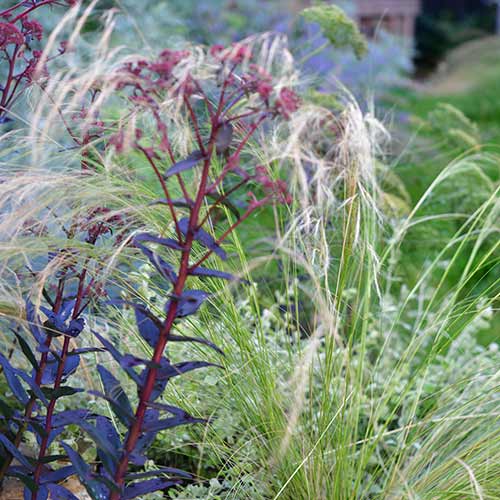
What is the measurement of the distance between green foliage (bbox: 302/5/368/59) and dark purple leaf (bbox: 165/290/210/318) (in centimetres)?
189

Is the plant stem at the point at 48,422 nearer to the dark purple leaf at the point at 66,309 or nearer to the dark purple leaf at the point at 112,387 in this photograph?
the dark purple leaf at the point at 66,309

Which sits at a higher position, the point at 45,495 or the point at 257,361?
the point at 257,361

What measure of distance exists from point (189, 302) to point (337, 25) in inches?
78.7

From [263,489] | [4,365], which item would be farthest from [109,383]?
[263,489]

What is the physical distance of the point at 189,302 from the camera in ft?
4.37

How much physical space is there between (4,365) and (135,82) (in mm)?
595

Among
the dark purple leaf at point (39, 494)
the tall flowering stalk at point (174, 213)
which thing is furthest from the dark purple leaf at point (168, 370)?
the dark purple leaf at point (39, 494)

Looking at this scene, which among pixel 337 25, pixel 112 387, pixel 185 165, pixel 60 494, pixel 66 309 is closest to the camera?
pixel 185 165

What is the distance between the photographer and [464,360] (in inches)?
105

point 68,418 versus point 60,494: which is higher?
point 68,418

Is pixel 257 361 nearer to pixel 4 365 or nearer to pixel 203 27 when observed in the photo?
pixel 4 365

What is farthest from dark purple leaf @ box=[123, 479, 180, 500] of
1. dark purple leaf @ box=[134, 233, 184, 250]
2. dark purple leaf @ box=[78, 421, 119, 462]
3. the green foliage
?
the green foliage

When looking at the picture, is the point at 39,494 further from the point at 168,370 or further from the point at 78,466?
the point at 168,370

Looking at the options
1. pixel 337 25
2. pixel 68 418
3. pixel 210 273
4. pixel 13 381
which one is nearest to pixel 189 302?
pixel 210 273
